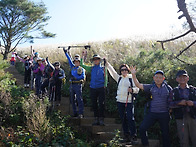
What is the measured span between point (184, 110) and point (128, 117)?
1343 mm

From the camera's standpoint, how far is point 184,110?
181 inches

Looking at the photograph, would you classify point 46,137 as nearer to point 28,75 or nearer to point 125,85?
point 125,85

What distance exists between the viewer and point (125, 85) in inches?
216

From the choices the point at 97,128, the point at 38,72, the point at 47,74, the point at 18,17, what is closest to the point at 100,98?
the point at 97,128

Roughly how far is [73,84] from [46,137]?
2.10 m

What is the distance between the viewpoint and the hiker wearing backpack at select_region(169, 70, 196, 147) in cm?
452

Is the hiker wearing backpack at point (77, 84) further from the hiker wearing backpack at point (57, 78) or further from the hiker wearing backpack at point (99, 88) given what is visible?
the hiker wearing backpack at point (57, 78)

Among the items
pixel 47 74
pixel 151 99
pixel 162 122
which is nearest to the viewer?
pixel 162 122

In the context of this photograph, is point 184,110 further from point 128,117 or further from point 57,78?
point 57,78

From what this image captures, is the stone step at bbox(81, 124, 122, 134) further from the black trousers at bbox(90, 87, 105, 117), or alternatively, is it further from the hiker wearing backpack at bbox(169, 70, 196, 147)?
the hiker wearing backpack at bbox(169, 70, 196, 147)

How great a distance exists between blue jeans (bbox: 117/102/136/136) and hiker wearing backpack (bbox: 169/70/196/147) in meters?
1.08

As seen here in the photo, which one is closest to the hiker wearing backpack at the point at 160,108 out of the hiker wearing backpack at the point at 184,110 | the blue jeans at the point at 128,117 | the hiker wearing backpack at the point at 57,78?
the hiker wearing backpack at the point at 184,110

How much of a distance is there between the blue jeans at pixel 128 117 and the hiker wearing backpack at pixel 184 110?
108 cm

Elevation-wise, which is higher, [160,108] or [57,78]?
[57,78]
